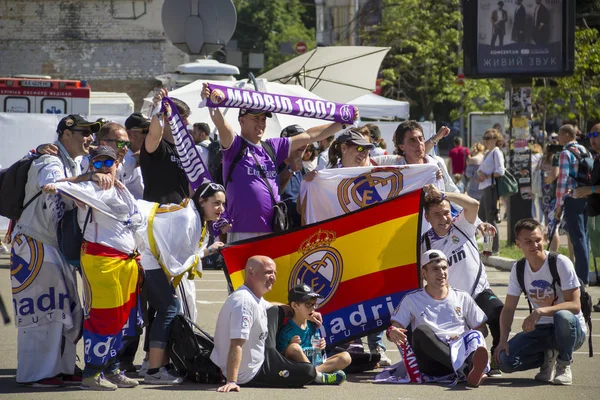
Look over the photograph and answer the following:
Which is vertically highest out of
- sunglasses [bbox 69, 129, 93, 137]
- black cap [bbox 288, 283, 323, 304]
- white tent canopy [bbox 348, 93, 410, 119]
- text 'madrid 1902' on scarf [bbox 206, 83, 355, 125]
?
white tent canopy [bbox 348, 93, 410, 119]

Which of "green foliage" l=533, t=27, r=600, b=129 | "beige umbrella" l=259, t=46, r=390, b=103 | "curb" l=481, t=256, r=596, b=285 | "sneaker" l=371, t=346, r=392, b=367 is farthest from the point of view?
"green foliage" l=533, t=27, r=600, b=129

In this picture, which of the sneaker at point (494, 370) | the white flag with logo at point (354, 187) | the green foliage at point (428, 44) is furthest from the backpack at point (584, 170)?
the green foliage at point (428, 44)

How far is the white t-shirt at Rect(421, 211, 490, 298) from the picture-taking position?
27.9 ft

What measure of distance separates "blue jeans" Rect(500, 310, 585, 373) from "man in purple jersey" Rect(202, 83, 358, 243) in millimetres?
2078

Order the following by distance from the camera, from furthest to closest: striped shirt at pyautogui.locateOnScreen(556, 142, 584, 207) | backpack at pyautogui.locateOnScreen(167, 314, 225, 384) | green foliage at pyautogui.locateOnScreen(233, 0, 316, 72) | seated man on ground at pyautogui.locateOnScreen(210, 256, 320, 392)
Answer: green foliage at pyautogui.locateOnScreen(233, 0, 316, 72) → striped shirt at pyautogui.locateOnScreen(556, 142, 584, 207) → backpack at pyautogui.locateOnScreen(167, 314, 225, 384) → seated man on ground at pyautogui.locateOnScreen(210, 256, 320, 392)

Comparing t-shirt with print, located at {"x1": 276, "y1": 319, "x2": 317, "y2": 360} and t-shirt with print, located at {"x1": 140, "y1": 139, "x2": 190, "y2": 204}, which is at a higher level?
t-shirt with print, located at {"x1": 140, "y1": 139, "x2": 190, "y2": 204}

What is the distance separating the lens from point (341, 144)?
8.99 m

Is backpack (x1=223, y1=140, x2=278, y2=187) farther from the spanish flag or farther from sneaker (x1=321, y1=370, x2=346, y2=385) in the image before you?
sneaker (x1=321, y1=370, x2=346, y2=385)

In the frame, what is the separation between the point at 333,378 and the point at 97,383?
5.53ft

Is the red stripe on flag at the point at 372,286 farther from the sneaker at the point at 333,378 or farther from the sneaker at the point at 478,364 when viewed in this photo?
the sneaker at the point at 478,364

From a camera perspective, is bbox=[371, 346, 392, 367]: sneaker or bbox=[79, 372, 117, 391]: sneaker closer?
bbox=[79, 372, 117, 391]: sneaker

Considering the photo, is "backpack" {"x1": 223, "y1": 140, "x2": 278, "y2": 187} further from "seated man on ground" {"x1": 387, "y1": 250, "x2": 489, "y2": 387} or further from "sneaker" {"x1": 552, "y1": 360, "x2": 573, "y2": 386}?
"sneaker" {"x1": 552, "y1": 360, "x2": 573, "y2": 386}

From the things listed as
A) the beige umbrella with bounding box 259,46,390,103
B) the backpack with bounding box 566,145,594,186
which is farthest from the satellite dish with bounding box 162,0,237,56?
the backpack with bounding box 566,145,594,186

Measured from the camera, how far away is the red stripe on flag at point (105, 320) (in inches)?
291
